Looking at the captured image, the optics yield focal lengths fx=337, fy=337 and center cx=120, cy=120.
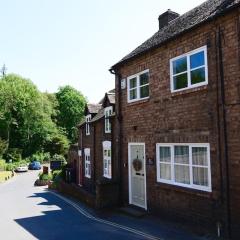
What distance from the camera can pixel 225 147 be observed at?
32.0 feet

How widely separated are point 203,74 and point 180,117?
1.74 meters

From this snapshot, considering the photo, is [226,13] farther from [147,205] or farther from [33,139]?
[33,139]

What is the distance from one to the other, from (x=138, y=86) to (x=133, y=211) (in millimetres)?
5293

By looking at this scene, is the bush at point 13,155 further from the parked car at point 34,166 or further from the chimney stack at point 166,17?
the chimney stack at point 166,17

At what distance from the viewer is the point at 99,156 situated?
22.3 m

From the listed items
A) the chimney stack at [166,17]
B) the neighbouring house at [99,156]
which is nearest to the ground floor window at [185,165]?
the neighbouring house at [99,156]

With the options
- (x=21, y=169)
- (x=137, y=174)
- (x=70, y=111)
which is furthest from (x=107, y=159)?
(x=70, y=111)

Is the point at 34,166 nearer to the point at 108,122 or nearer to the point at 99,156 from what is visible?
the point at 99,156

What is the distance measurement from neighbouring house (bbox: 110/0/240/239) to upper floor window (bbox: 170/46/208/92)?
0.03 meters

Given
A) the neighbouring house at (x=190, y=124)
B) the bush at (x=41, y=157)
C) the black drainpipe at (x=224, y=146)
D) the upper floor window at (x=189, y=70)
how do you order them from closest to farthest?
the black drainpipe at (x=224, y=146), the neighbouring house at (x=190, y=124), the upper floor window at (x=189, y=70), the bush at (x=41, y=157)

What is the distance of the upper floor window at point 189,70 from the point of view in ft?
35.6

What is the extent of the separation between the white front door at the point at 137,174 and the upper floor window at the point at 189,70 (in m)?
3.38

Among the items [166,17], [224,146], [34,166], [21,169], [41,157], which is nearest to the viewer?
[224,146]

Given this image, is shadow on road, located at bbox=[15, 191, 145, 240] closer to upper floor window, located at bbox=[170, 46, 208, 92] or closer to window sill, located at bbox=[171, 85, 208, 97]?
window sill, located at bbox=[171, 85, 208, 97]
